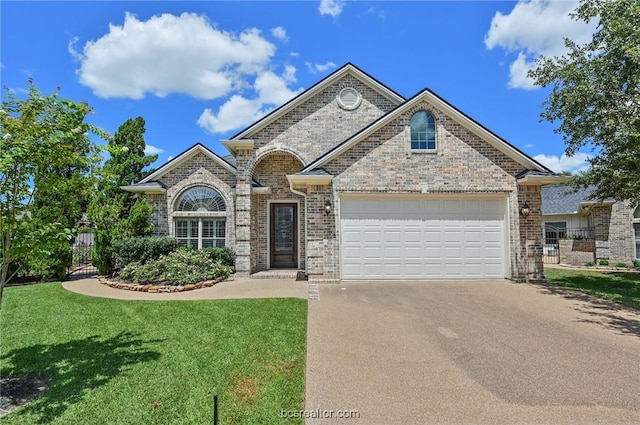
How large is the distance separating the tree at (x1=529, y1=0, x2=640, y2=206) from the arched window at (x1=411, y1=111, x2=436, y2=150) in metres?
3.47

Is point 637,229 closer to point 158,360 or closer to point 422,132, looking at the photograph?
point 422,132

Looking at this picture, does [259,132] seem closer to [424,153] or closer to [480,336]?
[424,153]

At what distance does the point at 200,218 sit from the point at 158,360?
9671mm

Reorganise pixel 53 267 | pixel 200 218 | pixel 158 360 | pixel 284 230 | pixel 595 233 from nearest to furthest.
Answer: pixel 158 360 → pixel 53 267 → pixel 200 218 → pixel 284 230 → pixel 595 233

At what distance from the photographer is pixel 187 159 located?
1383 cm

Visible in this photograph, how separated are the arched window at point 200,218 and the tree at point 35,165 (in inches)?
375

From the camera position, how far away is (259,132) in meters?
13.3

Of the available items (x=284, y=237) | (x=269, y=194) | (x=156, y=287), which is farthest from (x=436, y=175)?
(x=156, y=287)

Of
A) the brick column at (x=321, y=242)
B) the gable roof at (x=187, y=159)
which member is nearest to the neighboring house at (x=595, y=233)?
the brick column at (x=321, y=242)

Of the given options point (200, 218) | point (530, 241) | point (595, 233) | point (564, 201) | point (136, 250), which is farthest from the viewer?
point (564, 201)

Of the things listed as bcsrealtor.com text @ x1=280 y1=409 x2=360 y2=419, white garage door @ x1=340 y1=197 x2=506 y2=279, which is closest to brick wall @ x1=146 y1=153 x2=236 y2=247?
white garage door @ x1=340 y1=197 x2=506 y2=279

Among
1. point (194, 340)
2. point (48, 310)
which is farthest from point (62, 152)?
point (48, 310)

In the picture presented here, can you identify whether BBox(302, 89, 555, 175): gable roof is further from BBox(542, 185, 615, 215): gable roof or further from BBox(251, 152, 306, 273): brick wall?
BBox(542, 185, 615, 215): gable roof

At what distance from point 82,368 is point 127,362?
0.55 metres
